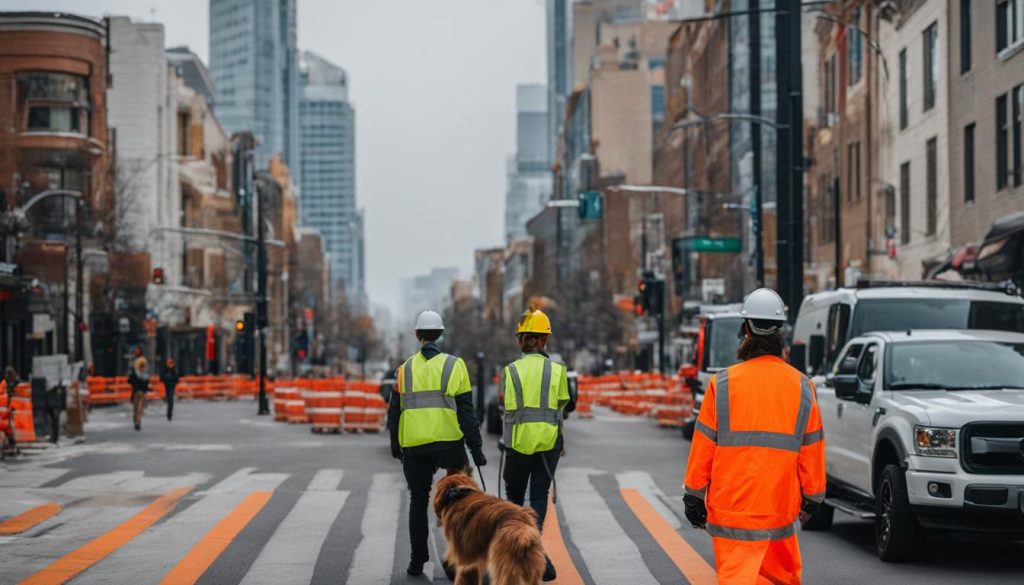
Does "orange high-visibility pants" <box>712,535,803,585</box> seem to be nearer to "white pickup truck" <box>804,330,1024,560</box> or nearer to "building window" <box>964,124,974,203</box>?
"white pickup truck" <box>804,330,1024,560</box>

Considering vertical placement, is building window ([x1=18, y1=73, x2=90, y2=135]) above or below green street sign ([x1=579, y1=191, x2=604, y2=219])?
above

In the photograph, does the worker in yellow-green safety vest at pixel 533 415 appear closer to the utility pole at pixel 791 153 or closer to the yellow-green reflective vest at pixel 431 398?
the yellow-green reflective vest at pixel 431 398

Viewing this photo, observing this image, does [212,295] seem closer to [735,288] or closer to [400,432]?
[735,288]

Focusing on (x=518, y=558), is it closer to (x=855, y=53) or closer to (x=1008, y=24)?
(x=1008, y=24)

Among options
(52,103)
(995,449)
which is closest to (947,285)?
(995,449)

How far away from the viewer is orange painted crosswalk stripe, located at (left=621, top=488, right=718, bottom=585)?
37.3 feet

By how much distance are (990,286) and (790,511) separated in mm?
12249

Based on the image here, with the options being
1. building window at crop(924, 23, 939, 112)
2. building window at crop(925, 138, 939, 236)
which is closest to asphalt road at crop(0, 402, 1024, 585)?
building window at crop(925, 138, 939, 236)

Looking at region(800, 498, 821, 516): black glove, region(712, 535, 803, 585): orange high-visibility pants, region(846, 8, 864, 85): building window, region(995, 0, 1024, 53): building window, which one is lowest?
region(712, 535, 803, 585): orange high-visibility pants

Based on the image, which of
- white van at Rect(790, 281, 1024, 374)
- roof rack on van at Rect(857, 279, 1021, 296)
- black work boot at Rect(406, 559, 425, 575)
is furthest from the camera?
roof rack on van at Rect(857, 279, 1021, 296)

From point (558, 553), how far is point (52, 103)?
53.4 m

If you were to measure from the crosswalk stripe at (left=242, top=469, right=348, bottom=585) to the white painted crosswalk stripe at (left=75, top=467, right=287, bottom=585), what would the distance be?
0.68 meters

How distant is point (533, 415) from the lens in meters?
10.5

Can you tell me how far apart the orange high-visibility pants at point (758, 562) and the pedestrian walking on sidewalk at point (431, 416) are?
4127 mm
